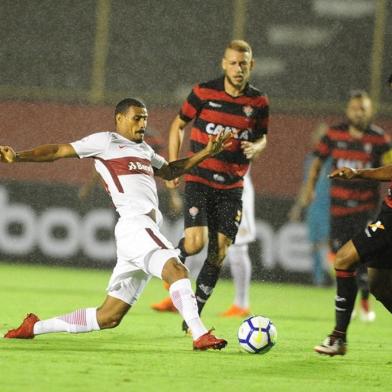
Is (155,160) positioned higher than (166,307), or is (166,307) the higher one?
(155,160)

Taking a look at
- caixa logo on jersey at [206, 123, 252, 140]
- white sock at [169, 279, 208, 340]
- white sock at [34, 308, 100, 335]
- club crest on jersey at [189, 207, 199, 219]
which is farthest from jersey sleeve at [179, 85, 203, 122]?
white sock at [169, 279, 208, 340]

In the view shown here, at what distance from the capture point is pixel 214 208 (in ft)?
30.8

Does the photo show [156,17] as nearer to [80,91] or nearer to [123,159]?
[80,91]

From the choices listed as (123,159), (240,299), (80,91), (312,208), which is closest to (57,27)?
(80,91)

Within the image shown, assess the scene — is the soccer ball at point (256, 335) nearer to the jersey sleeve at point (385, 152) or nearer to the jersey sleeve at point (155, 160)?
the jersey sleeve at point (155, 160)

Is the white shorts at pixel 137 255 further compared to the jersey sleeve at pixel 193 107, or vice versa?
the jersey sleeve at pixel 193 107

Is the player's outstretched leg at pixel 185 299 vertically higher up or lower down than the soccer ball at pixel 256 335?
higher up

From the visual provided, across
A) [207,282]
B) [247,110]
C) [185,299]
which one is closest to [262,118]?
[247,110]

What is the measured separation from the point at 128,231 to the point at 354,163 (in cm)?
431

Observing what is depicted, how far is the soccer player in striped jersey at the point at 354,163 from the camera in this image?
37.9 feet

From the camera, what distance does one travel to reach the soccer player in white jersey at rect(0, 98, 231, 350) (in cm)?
757

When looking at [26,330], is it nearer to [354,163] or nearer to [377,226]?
[377,226]

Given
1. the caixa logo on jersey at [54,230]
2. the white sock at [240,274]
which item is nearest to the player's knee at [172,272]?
the white sock at [240,274]

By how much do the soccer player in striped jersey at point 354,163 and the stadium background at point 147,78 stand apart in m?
3.92
